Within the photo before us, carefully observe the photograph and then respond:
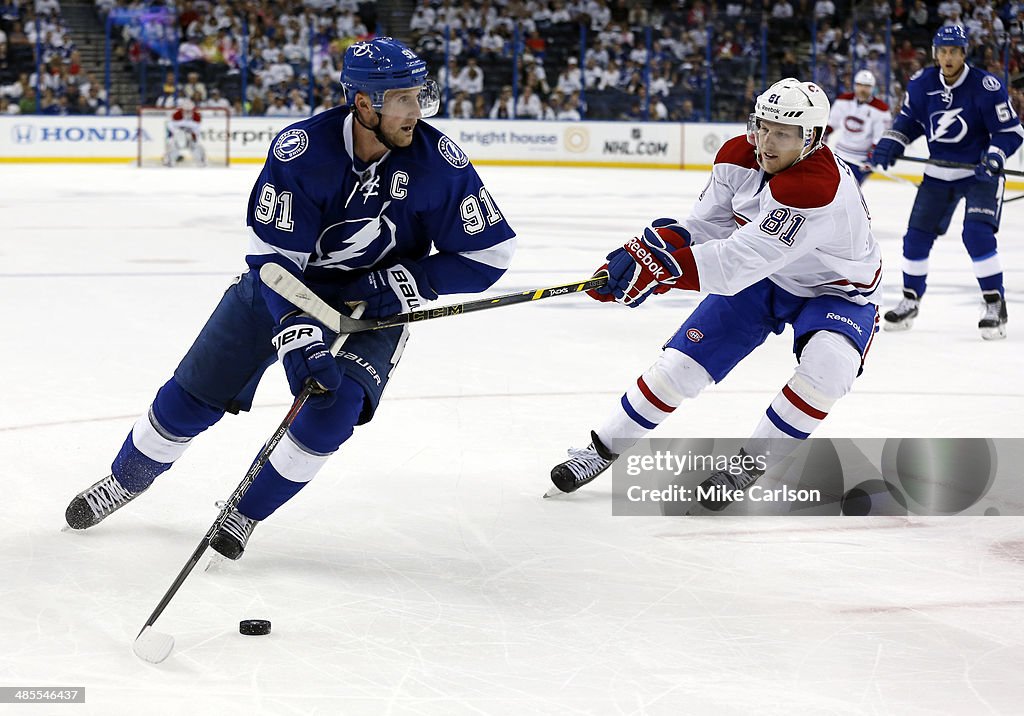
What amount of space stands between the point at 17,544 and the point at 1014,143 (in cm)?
440

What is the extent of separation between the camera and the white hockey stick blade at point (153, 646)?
2.08 meters

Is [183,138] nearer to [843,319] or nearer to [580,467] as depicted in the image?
[580,467]

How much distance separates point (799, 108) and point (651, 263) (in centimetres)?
46

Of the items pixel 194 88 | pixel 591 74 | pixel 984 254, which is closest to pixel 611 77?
pixel 591 74

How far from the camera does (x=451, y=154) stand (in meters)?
2.58

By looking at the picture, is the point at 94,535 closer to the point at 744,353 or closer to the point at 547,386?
the point at 744,353

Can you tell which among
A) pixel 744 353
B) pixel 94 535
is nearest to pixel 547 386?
pixel 744 353

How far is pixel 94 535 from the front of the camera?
2.78 metres

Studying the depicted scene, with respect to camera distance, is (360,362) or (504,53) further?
(504,53)

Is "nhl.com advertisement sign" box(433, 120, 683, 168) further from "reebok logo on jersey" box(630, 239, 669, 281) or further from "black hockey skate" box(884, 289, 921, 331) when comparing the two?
"reebok logo on jersey" box(630, 239, 669, 281)

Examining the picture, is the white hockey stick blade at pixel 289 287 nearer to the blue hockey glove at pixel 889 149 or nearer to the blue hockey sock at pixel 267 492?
the blue hockey sock at pixel 267 492

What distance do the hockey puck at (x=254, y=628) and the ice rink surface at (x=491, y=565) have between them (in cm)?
2

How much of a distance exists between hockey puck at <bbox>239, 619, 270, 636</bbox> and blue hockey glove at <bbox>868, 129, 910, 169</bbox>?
4.37 metres

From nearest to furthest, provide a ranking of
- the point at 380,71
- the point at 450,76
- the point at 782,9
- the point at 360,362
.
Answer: the point at 380,71 → the point at 360,362 → the point at 450,76 → the point at 782,9
